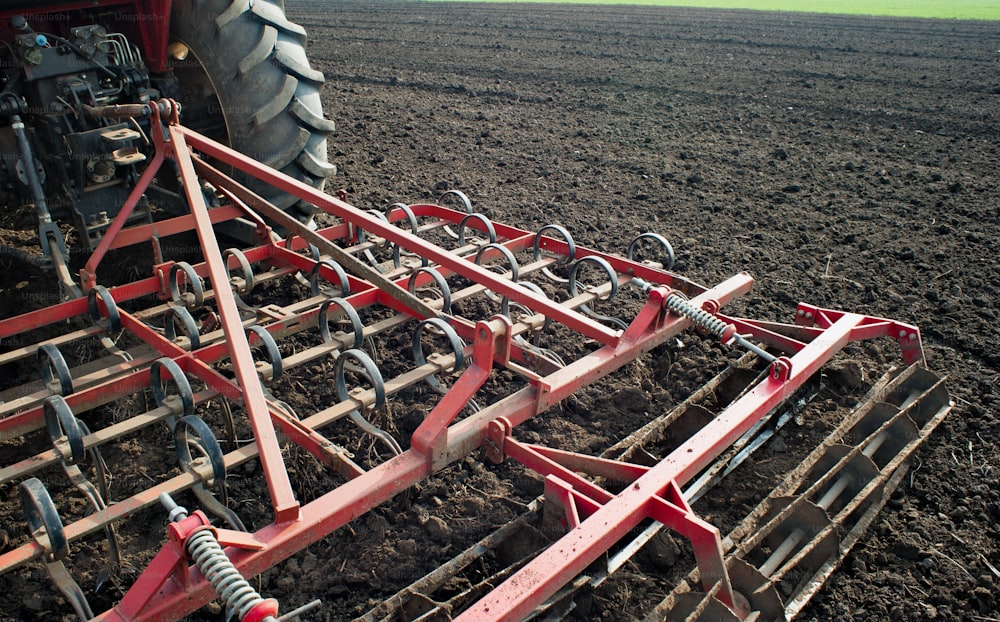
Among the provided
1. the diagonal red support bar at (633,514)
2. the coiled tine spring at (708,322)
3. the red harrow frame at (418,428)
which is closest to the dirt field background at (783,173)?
the red harrow frame at (418,428)

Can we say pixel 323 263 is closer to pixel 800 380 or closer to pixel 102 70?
pixel 102 70

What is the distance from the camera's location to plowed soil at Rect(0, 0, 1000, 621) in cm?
275

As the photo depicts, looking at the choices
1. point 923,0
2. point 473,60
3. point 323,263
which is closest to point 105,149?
point 323,263

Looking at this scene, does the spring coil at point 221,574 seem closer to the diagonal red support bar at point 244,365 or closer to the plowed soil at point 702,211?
the diagonal red support bar at point 244,365

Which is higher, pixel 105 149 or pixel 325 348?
pixel 105 149

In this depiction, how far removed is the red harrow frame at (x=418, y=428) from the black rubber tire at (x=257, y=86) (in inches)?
20.3

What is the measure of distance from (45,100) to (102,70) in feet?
0.96

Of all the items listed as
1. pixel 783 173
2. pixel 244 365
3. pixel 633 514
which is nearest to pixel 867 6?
pixel 783 173

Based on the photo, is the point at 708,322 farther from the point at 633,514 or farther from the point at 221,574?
the point at 221,574

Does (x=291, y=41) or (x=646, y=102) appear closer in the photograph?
(x=291, y=41)

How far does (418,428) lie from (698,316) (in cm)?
118

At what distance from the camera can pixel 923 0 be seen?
2928 cm

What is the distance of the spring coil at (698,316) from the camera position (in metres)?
2.94

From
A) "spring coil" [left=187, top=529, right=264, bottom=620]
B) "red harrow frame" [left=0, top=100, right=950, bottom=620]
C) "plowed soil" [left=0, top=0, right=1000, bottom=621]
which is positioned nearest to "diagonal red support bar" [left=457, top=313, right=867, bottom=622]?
"red harrow frame" [left=0, top=100, right=950, bottom=620]
